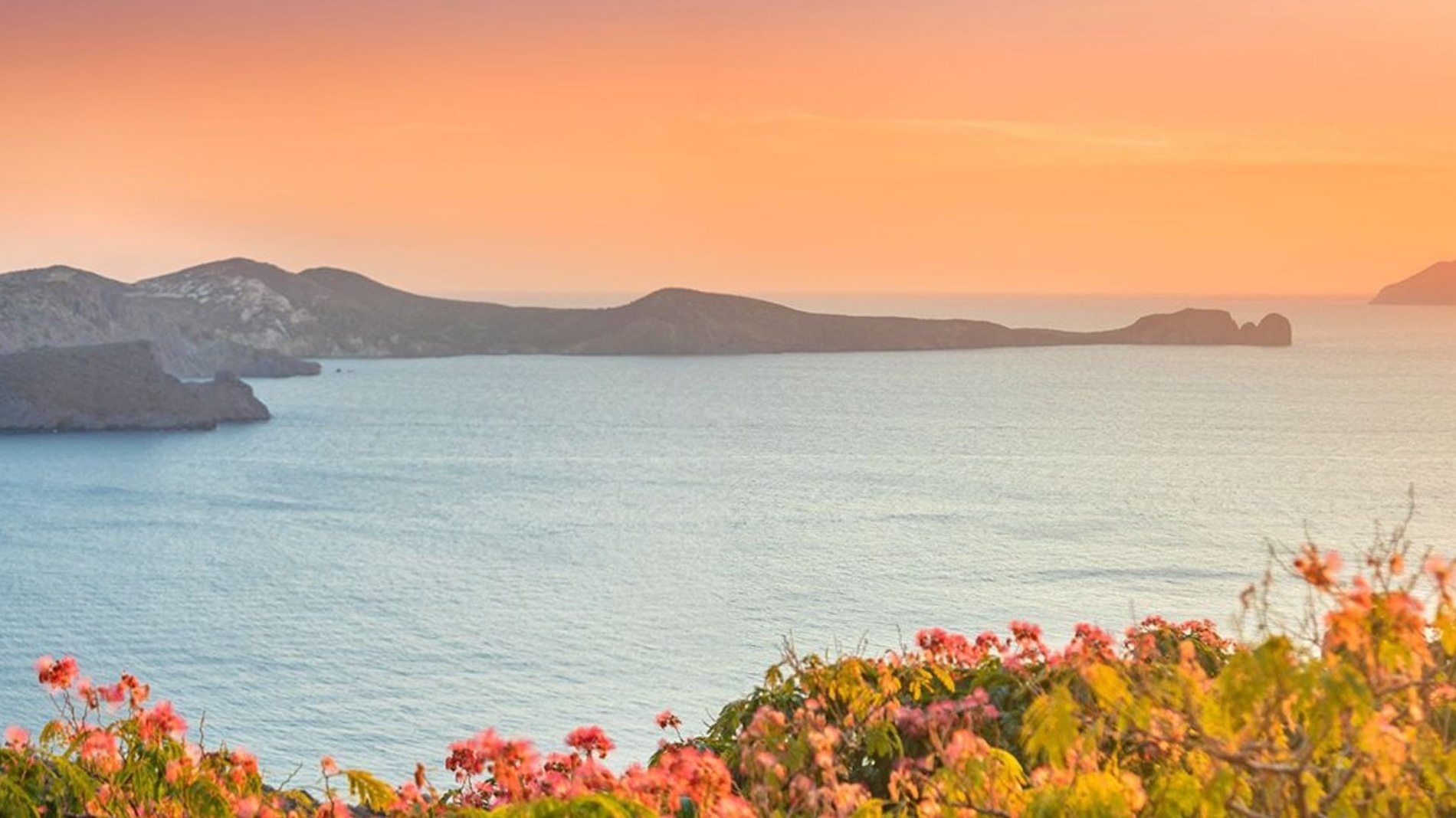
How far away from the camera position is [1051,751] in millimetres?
5473

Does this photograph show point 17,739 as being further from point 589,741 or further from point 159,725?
point 589,741

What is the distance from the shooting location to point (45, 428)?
11731 centimetres

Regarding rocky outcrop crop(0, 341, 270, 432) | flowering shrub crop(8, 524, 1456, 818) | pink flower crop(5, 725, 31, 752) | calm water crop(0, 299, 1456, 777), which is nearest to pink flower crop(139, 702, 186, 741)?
flowering shrub crop(8, 524, 1456, 818)

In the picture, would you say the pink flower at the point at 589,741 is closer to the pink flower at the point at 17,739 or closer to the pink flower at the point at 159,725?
the pink flower at the point at 159,725

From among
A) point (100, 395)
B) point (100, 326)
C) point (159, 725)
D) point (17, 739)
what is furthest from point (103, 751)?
point (100, 326)

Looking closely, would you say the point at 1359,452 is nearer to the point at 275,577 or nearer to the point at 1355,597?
the point at 275,577

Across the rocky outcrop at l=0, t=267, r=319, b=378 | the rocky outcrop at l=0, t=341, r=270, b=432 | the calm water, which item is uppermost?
the rocky outcrop at l=0, t=267, r=319, b=378

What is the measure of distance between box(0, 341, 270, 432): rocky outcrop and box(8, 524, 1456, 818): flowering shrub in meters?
117

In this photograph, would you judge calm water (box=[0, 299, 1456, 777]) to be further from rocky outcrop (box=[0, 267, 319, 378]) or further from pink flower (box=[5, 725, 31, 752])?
rocky outcrop (box=[0, 267, 319, 378])

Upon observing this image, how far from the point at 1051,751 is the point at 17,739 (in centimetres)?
633

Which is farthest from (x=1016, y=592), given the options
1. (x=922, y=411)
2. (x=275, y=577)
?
(x=922, y=411)

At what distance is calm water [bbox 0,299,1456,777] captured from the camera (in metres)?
47.2

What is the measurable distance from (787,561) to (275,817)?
192 feet

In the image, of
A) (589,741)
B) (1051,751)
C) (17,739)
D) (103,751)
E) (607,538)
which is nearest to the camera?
(1051,751)
